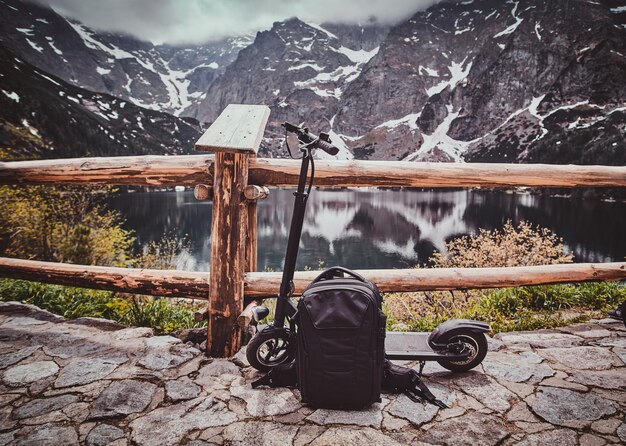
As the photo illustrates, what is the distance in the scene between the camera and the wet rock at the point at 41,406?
1.96m

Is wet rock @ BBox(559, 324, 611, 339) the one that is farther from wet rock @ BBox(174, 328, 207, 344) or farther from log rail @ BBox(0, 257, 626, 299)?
wet rock @ BBox(174, 328, 207, 344)

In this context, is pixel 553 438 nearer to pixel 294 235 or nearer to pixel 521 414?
pixel 521 414

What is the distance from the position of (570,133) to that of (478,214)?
103168mm

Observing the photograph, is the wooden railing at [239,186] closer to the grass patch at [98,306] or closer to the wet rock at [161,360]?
the wet rock at [161,360]

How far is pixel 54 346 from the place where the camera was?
2.83m

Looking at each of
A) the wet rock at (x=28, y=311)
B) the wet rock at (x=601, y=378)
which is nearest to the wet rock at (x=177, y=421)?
the wet rock at (x=28, y=311)

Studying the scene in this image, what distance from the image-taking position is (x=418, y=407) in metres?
2.08

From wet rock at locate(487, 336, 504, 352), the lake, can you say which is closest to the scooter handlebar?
wet rock at locate(487, 336, 504, 352)

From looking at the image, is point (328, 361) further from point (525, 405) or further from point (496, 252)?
point (496, 252)

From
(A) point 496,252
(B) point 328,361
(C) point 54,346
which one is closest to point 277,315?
(B) point 328,361

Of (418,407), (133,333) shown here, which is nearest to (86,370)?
(133,333)

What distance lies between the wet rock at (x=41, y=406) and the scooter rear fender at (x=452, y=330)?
2.50 metres

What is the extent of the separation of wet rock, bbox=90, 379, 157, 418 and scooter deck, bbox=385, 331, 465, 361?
1693 millimetres

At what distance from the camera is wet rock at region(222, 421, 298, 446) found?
1.79 m
